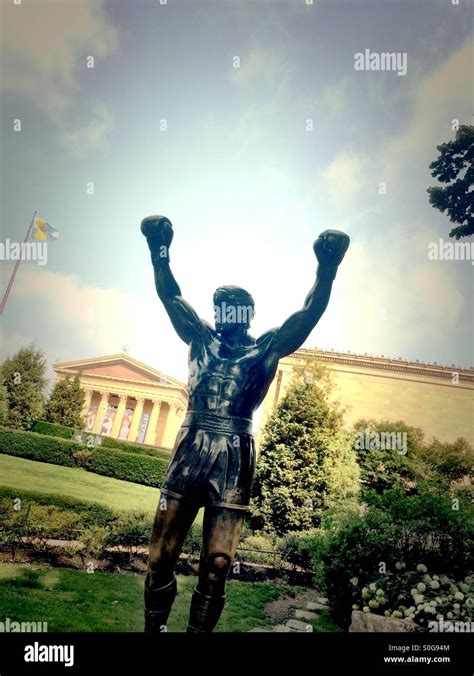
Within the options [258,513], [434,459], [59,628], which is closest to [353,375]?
[434,459]

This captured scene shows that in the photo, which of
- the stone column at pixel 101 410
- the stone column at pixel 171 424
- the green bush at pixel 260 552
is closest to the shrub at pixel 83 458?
the green bush at pixel 260 552

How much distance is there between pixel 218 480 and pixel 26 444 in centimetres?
1685

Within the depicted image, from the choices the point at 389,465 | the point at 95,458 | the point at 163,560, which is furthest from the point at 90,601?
the point at 389,465

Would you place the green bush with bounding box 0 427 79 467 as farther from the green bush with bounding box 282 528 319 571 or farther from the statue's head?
the statue's head

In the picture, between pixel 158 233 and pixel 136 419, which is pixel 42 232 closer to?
pixel 158 233

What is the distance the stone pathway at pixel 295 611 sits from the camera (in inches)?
244

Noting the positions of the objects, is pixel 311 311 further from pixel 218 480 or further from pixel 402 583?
pixel 402 583

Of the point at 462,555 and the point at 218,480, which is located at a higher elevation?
the point at 218,480

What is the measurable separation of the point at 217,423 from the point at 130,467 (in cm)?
1506

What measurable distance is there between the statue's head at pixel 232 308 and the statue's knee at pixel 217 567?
1.54 m

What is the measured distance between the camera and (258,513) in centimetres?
1305

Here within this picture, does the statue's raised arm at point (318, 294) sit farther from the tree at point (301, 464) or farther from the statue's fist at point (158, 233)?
the tree at point (301, 464)

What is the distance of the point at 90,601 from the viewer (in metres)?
6.02

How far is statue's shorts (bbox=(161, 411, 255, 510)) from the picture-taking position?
2.53 m
